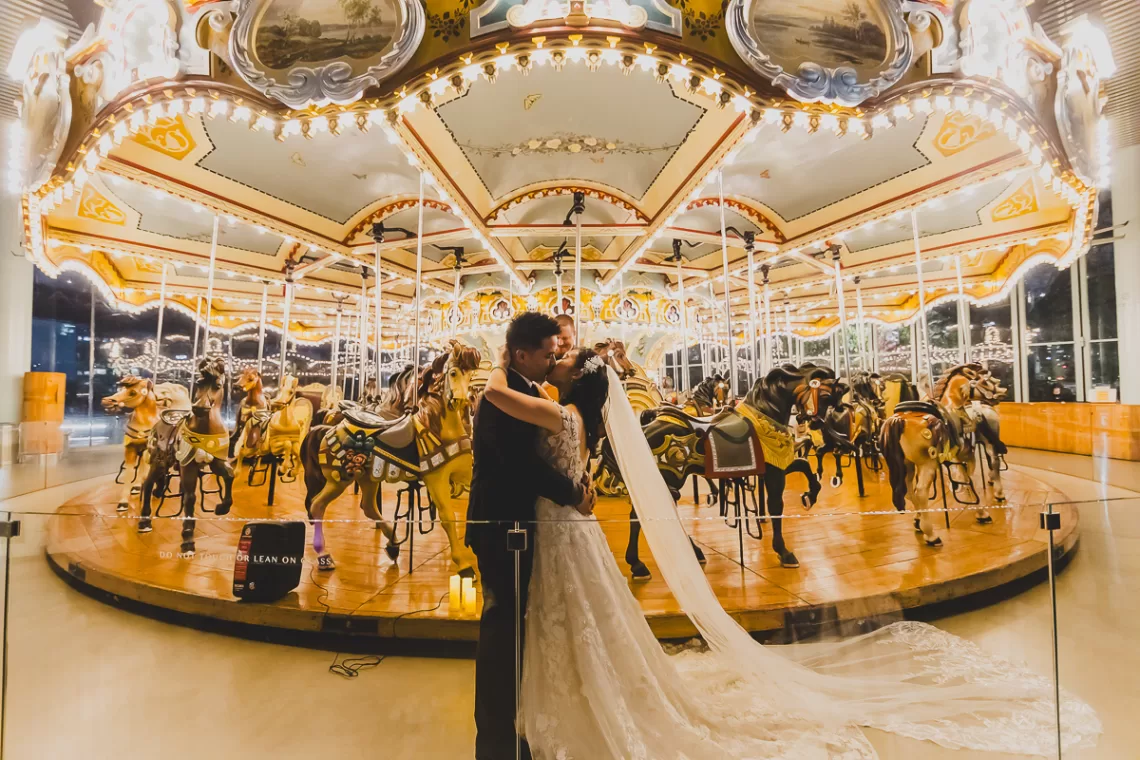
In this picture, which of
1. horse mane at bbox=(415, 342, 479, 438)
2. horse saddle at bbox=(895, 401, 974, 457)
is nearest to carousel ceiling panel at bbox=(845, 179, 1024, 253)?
horse saddle at bbox=(895, 401, 974, 457)

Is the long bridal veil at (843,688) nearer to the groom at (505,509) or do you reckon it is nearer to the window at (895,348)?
the groom at (505,509)

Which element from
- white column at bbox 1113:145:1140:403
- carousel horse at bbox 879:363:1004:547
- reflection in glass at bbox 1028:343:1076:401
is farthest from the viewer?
reflection in glass at bbox 1028:343:1076:401

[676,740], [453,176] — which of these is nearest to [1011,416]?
[453,176]

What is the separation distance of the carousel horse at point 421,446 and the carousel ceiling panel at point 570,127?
6.71 ft

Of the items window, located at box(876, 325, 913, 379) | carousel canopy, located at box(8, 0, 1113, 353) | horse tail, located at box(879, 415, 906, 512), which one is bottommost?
horse tail, located at box(879, 415, 906, 512)

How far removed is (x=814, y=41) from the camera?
3086 mm

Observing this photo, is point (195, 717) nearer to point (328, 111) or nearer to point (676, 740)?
point (676, 740)

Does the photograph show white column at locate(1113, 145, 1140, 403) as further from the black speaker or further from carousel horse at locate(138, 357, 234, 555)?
carousel horse at locate(138, 357, 234, 555)

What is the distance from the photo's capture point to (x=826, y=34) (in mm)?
3082

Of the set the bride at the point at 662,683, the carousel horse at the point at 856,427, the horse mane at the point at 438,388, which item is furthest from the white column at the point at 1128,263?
the horse mane at the point at 438,388

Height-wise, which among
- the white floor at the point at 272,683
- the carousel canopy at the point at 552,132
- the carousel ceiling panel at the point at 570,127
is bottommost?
the white floor at the point at 272,683

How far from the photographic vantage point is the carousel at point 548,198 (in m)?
2.91

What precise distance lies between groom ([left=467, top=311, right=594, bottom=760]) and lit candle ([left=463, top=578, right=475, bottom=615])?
1035 millimetres

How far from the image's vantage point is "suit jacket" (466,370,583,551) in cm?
174
